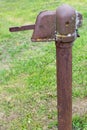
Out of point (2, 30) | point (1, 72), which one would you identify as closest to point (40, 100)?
point (1, 72)

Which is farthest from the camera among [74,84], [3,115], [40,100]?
[74,84]

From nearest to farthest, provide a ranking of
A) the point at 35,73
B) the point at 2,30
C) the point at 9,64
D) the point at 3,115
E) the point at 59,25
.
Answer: the point at 59,25, the point at 3,115, the point at 35,73, the point at 9,64, the point at 2,30

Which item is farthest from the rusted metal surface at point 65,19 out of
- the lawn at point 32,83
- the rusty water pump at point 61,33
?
the lawn at point 32,83

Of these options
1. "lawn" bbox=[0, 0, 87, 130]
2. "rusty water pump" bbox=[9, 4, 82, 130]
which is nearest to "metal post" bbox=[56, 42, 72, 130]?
"rusty water pump" bbox=[9, 4, 82, 130]

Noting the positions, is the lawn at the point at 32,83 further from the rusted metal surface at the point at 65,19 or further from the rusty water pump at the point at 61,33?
the rusted metal surface at the point at 65,19

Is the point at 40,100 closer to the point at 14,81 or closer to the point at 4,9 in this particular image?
the point at 14,81

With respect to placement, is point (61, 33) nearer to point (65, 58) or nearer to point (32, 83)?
point (65, 58)

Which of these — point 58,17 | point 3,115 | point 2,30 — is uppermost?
point 58,17

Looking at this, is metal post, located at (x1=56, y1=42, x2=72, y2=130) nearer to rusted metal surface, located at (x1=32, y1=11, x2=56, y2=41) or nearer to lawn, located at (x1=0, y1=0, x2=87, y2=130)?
rusted metal surface, located at (x1=32, y1=11, x2=56, y2=41)

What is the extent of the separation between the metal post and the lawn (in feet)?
4.01

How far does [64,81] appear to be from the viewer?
1812mm

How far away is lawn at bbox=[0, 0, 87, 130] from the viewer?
3287 mm

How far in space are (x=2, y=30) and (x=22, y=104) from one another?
3280mm

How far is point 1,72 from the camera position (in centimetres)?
453
